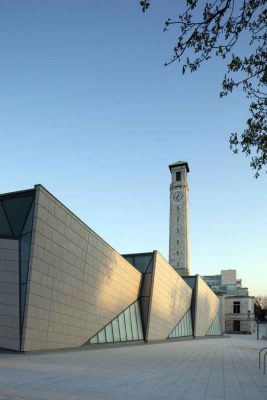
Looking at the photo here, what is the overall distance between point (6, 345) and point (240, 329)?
3928 inches

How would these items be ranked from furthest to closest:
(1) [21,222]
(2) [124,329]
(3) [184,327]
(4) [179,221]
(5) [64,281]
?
(4) [179,221]
(3) [184,327]
(2) [124,329]
(5) [64,281]
(1) [21,222]

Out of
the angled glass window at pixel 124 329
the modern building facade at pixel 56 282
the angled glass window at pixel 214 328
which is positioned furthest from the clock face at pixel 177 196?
the modern building facade at pixel 56 282

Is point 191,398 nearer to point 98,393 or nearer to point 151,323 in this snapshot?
point 98,393

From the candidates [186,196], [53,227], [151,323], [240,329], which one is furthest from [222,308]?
[53,227]

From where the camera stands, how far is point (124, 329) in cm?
3341

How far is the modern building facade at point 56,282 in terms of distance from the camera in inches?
770

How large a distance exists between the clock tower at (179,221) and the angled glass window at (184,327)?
47909 mm

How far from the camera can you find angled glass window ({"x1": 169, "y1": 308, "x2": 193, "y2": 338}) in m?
49.2

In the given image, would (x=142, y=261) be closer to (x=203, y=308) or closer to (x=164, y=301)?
(x=164, y=301)

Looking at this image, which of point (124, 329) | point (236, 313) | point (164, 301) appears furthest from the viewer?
point (236, 313)

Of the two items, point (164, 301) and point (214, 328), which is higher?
point (164, 301)

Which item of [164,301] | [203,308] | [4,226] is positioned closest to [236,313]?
[203,308]

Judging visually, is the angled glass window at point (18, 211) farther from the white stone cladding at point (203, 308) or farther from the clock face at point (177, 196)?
the clock face at point (177, 196)

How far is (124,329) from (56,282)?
44.1 ft
